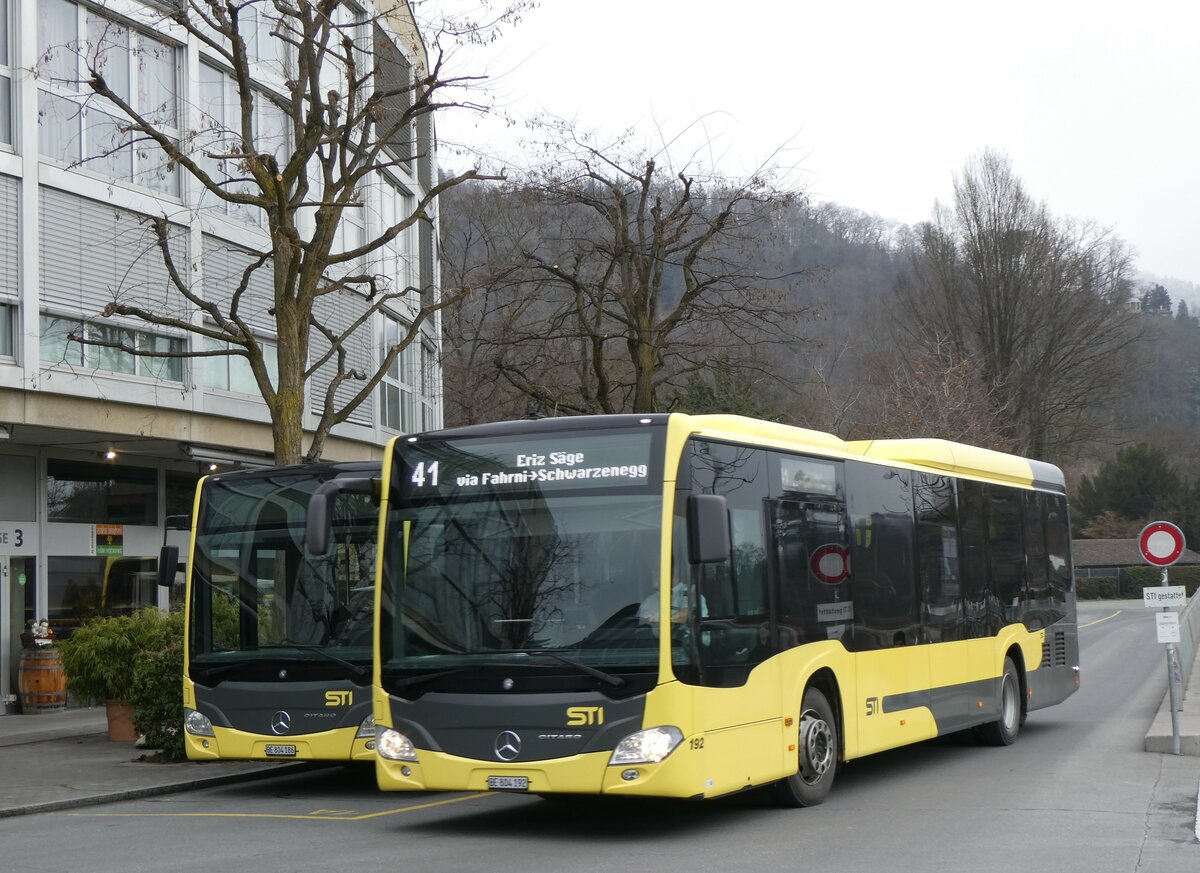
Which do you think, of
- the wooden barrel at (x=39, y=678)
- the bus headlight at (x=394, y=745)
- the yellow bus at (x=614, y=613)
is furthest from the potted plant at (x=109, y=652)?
the yellow bus at (x=614, y=613)

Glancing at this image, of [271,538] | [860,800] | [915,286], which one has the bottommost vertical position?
[860,800]

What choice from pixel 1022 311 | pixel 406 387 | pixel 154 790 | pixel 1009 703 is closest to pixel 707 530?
pixel 154 790

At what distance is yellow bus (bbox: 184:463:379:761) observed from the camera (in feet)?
41.5

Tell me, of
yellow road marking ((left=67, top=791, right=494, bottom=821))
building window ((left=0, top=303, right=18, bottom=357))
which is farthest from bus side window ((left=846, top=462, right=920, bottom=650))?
building window ((left=0, top=303, right=18, bottom=357))

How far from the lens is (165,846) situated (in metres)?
10.2

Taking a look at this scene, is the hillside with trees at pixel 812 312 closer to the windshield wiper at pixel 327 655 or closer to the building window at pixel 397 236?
the building window at pixel 397 236

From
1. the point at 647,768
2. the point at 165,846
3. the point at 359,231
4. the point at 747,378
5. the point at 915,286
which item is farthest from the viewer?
the point at 915,286

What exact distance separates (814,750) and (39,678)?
14364mm

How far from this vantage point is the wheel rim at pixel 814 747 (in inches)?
434

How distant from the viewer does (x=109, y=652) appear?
16.7 meters

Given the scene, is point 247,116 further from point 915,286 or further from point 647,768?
point 915,286

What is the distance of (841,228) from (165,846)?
53.2 metres

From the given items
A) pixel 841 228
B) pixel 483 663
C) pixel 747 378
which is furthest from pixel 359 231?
pixel 841 228

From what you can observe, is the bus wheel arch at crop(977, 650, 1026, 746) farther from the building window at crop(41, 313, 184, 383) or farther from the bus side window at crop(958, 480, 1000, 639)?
the building window at crop(41, 313, 184, 383)
